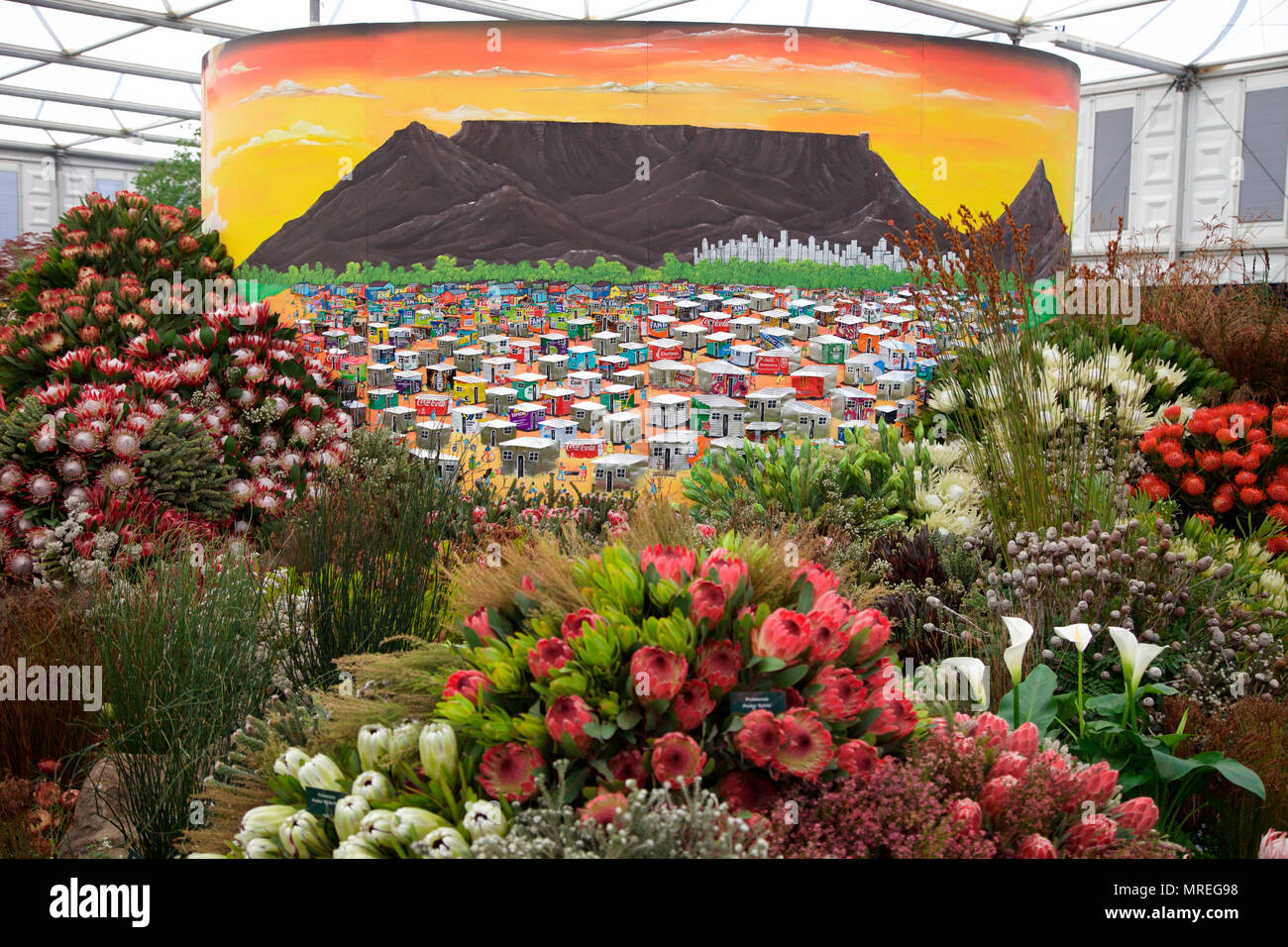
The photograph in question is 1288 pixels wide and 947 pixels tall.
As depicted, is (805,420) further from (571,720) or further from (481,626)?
(571,720)

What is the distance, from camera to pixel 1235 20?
14.0 meters

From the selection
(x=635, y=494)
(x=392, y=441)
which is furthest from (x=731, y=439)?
(x=392, y=441)

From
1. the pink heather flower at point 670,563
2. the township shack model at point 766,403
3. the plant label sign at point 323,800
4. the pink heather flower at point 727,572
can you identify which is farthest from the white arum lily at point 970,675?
the township shack model at point 766,403

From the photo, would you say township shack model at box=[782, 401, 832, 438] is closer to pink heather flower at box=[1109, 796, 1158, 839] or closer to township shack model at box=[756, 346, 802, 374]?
township shack model at box=[756, 346, 802, 374]

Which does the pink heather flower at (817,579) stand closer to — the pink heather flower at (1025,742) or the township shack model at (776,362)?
the pink heather flower at (1025,742)

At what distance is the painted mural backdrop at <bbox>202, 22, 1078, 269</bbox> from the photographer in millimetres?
6539

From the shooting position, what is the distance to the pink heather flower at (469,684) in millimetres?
1718

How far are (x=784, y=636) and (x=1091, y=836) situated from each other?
629 mm

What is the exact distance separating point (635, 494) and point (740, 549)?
394 cm

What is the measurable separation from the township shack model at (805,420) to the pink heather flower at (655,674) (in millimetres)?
5279

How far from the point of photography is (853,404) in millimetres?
6898

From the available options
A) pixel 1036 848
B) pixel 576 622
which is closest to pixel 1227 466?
pixel 1036 848

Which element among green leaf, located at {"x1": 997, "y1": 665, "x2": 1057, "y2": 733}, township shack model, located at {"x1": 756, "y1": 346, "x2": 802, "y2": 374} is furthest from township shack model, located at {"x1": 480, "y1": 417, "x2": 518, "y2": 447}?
green leaf, located at {"x1": 997, "y1": 665, "x2": 1057, "y2": 733}
